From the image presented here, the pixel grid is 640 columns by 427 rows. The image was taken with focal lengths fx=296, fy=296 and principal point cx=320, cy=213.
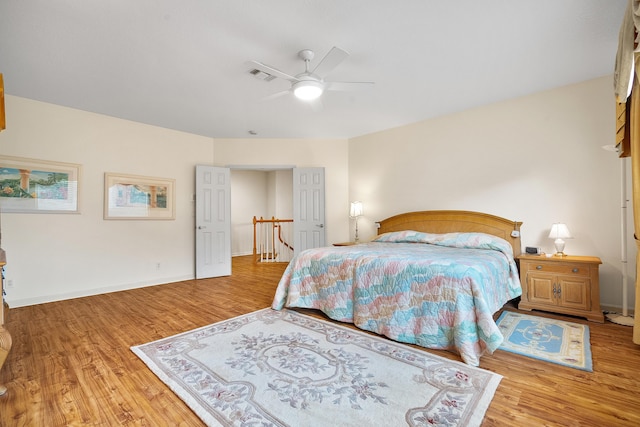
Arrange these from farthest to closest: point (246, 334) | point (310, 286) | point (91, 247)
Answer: point (91, 247) < point (310, 286) < point (246, 334)

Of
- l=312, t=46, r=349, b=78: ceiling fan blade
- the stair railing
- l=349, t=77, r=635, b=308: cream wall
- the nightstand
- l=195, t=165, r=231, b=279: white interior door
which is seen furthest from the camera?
the stair railing

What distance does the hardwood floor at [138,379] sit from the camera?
4.99ft

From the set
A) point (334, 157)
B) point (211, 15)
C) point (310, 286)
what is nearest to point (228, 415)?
point (310, 286)

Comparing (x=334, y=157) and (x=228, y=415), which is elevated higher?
(x=334, y=157)

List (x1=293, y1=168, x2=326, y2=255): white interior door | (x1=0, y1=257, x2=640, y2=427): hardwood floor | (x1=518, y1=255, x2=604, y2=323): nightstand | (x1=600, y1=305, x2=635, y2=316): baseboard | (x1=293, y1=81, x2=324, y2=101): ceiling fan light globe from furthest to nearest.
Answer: (x1=293, y1=168, x2=326, y2=255): white interior door, (x1=600, y1=305, x2=635, y2=316): baseboard, (x1=518, y1=255, x2=604, y2=323): nightstand, (x1=293, y1=81, x2=324, y2=101): ceiling fan light globe, (x1=0, y1=257, x2=640, y2=427): hardwood floor

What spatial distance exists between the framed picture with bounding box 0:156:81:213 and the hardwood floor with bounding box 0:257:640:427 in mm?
1277

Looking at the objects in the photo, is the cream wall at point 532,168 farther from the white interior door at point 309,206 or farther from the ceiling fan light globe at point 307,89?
the ceiling fan light globe at point 307,89

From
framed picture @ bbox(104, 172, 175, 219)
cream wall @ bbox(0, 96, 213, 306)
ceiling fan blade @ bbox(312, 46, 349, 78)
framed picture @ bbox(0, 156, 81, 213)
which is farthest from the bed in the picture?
framed picture @ bbox(0, 156, 81, 213)

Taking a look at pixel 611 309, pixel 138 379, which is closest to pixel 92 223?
pixel 138 379

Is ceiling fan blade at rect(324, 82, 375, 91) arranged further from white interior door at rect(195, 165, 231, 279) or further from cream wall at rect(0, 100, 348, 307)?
white interior door at rect(195, 165, 231, 279)

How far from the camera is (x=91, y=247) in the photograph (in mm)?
4098

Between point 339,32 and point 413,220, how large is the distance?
2970 mm

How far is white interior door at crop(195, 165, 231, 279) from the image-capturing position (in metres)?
5.15

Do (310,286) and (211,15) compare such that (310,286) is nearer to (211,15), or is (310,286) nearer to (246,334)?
(246,334)
